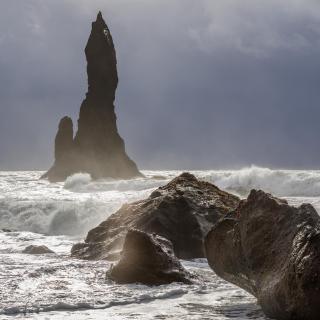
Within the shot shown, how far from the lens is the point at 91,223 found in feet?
58.5

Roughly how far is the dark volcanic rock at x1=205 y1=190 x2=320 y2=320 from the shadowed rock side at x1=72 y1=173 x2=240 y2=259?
10.4 feet

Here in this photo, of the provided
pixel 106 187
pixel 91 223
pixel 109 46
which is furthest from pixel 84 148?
pixel 91 223

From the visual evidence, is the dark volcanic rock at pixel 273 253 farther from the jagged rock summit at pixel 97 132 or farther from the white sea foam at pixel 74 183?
the jagged rock summit at pixel 97 132

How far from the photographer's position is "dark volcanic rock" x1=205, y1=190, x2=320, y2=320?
4.67m

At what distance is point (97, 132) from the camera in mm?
85375

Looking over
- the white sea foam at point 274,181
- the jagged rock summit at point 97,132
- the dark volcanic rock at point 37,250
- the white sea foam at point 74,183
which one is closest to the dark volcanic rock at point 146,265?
the dark volcanic rock at point 37,250

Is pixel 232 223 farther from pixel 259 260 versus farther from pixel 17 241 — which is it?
pixel 17 241

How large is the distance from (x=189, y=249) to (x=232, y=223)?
3341 mm

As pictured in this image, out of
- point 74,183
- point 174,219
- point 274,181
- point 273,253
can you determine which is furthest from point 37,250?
point 74,183

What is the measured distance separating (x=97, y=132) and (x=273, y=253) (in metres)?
80.8

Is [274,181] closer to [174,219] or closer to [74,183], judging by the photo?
[74,183]

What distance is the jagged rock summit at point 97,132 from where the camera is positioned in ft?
271

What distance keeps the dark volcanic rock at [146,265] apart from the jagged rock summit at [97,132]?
7343cm

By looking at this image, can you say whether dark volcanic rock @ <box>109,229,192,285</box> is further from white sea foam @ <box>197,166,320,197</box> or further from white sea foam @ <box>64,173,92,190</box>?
white sea foam @ <box>64,173,92,190</box>
